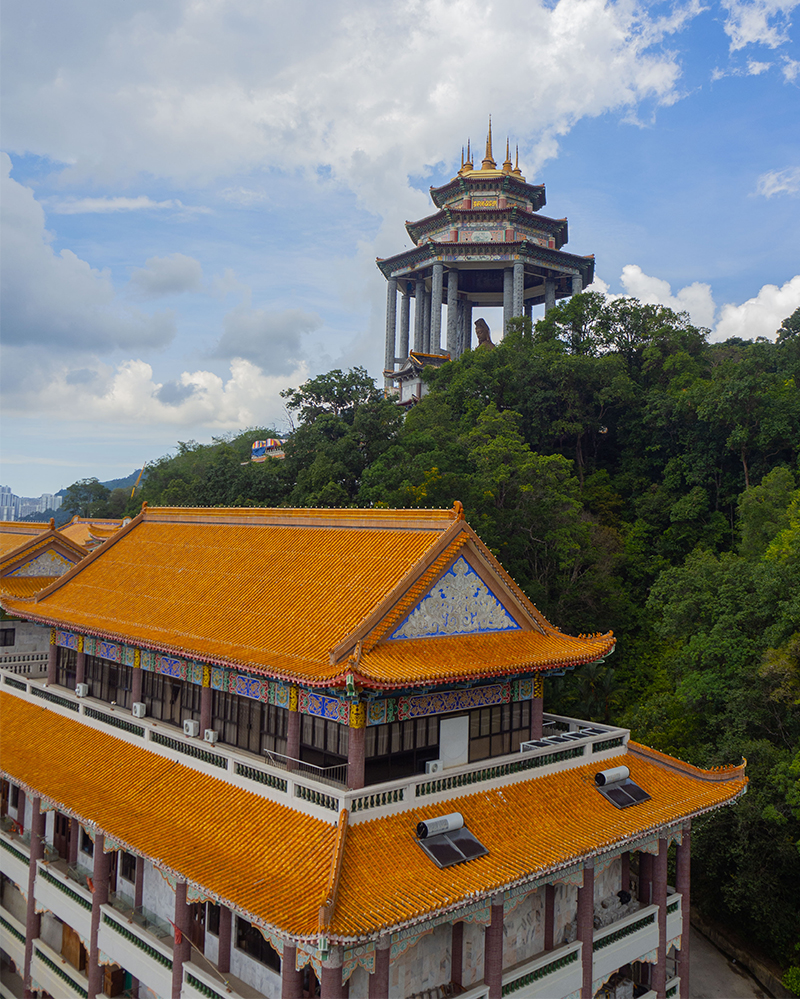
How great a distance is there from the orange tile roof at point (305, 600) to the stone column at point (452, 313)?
4534 cm

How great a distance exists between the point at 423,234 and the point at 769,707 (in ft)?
166

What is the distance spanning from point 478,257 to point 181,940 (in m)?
55.7

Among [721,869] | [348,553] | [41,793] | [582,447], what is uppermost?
[582,447]

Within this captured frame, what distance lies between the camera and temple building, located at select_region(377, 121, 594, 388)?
61.9 metres

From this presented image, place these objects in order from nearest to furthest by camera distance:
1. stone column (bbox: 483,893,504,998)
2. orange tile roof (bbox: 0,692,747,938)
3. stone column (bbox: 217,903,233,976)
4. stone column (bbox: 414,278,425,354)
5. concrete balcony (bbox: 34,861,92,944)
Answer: orange tile roof (bbox: 0,692,747,938) → stone column (bbox: 483,893,504,998) → stone column (bbox: 217,903,233,976) → concrete balcony (bbox: 34,861,92,944) → stone column (bbox: 414,278,425,354)

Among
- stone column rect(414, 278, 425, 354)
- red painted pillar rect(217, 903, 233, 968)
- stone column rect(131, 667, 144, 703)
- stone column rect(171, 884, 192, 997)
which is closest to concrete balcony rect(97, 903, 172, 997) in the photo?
stone column rect(171, 884, 192, 997)

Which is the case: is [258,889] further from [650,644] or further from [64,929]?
[650,644]

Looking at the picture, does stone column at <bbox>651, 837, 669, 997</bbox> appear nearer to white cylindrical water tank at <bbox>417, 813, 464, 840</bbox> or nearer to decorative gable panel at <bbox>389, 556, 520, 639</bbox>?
decorative gable panel at <bbox>389, 556, 520, 639</bbox>

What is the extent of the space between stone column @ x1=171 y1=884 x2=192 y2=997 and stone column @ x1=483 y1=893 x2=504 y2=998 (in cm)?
608

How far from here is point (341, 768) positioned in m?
16.3

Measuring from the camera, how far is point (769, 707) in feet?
93.3

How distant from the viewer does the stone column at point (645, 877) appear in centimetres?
1998

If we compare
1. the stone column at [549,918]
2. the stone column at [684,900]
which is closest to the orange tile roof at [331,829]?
the stone column at [684,900]

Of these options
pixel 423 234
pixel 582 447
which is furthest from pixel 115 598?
pixel 423 234
